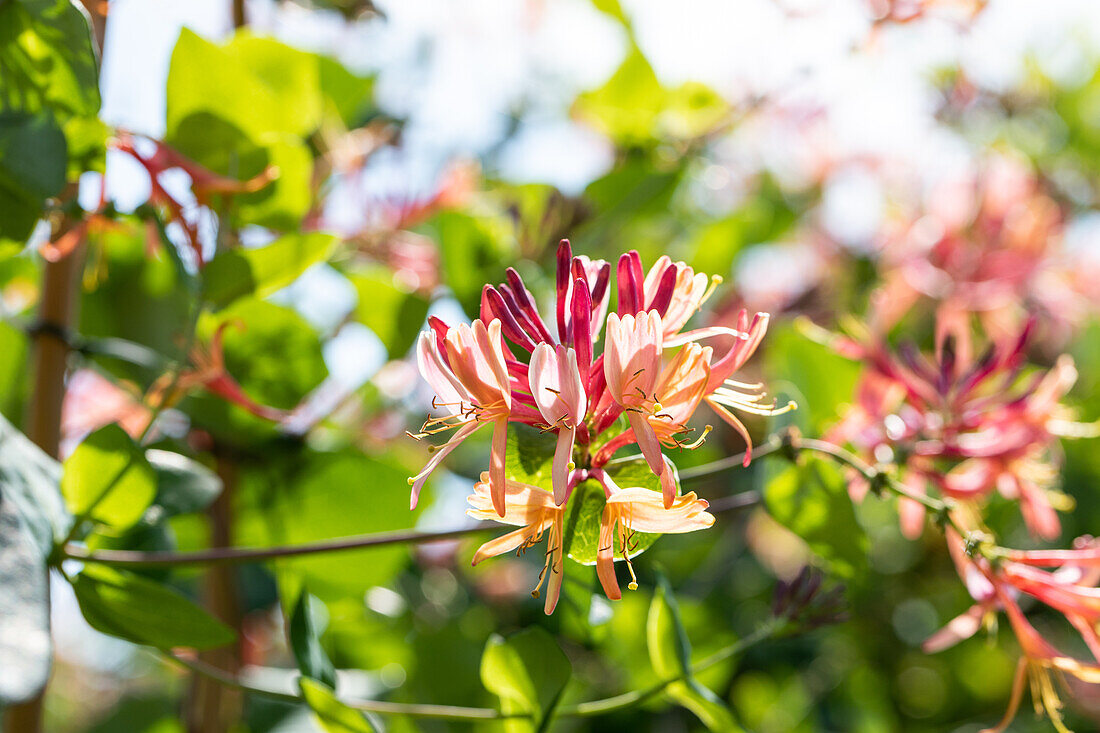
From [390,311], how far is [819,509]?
0.93 feet

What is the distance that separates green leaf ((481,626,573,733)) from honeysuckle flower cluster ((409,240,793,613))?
0.19 ft

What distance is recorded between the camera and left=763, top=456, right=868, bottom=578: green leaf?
36cm

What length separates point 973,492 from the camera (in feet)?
1.38

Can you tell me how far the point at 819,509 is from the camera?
0.37 m

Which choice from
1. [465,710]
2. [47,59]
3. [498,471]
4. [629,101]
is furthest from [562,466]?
Answer: [629,101]

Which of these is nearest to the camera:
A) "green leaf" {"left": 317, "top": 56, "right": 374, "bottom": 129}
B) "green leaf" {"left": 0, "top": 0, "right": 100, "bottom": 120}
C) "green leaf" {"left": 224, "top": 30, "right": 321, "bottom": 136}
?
"green leaf" {"left": 0, "top": 0, "right": 100, "bottom": 120}

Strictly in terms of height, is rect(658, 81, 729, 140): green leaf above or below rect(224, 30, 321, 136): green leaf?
below

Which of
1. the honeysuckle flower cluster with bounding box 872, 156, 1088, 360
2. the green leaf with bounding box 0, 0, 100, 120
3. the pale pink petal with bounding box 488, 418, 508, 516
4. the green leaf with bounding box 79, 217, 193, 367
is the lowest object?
the honeysuckle flower cluster with bounding box 872, 156, 1088, 360

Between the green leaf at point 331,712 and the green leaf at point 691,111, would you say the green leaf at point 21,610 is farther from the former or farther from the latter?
the green leaf at point 691,111

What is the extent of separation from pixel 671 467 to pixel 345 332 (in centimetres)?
36

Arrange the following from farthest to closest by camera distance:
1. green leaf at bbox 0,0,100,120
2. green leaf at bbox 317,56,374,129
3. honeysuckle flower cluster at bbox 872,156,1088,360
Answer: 1. honeysuckle flower cluster at bbox 872,156,1088,360
2. green leaf at bbox 317,56,374,129
3. green leaf at bbox 0,0,100,120

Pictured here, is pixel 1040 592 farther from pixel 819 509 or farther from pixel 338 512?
pixel 338 512

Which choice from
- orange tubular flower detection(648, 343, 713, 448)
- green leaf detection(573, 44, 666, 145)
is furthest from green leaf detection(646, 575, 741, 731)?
green leaf detection(573, 44, 666, 145)

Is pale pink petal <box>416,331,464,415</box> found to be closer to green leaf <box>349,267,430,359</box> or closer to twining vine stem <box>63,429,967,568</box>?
twining vine stem <box>63,429,967,568</box>
